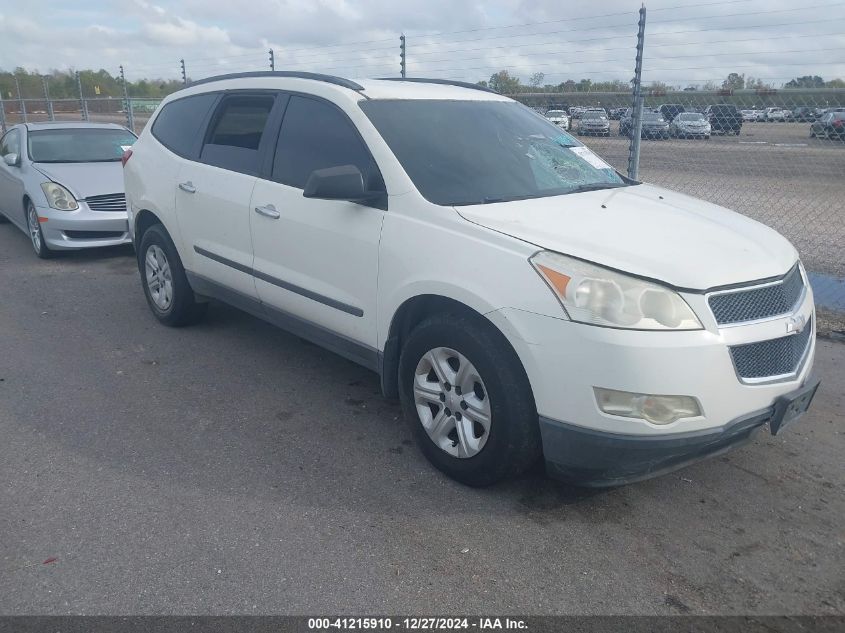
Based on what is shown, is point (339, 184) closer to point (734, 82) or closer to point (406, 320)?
point (406, 320)

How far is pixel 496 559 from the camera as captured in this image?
295 cm

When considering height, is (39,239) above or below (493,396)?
below

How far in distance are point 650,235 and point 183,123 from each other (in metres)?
3.76

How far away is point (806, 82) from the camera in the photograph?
675cm

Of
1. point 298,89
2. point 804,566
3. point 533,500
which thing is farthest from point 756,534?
point 298,89

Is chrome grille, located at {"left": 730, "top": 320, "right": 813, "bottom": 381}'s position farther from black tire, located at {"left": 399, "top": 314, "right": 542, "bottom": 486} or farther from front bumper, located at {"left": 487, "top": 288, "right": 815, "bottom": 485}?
black tire, located at {"left": 399, "top": 314, "right": 542, "bottom": 486}

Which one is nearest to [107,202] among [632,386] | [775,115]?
[632,386]

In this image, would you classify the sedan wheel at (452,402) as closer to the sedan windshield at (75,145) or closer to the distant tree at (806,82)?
the distant tree at (806,82)

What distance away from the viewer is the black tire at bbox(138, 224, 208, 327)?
546 cm

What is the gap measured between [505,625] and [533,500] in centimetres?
85

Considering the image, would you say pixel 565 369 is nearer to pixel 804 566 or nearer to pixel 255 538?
pixel 804 566

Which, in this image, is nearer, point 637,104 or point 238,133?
point 238,133

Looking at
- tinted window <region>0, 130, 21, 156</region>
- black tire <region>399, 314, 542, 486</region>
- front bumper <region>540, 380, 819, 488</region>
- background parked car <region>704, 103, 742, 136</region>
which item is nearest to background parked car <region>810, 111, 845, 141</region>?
background parked car <region>704, 103, 742, 136</region>

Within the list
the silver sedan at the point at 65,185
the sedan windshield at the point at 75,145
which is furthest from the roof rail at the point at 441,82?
the sedan windshield at the point at 75,145
